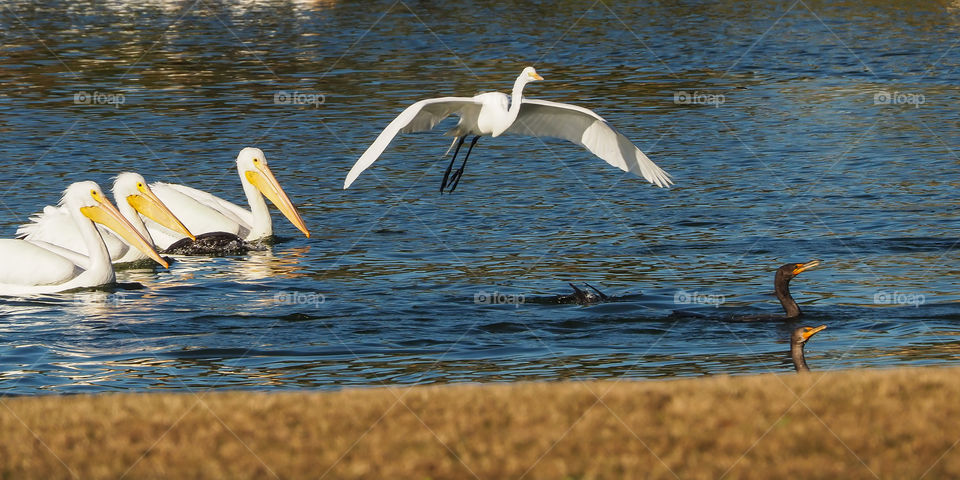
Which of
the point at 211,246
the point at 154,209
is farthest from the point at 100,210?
the point at 211,246

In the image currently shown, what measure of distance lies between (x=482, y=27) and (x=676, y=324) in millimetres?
19564

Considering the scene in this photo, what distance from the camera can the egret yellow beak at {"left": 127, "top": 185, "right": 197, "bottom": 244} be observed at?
41.0ft

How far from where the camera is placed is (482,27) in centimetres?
2844

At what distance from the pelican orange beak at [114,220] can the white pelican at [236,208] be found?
3.66ft

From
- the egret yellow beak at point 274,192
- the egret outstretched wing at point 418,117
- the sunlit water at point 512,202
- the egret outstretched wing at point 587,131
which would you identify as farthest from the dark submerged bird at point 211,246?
the egret outstretched wing at point 587,131

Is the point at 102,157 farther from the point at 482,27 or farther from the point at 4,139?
the point at 482,27

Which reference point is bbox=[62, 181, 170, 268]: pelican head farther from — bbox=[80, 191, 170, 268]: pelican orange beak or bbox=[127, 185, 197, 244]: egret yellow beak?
bbox=[127, 185, 197, 244]: egret yellow beak

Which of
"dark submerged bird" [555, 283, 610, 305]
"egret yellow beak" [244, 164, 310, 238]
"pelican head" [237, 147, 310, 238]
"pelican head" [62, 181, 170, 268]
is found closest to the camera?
"dark submerged bird" [555, 283, 610, 305]

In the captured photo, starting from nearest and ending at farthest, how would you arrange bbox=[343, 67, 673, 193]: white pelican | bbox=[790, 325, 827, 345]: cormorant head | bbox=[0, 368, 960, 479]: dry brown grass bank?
1. bbox=[0, 368, 960, 479]: dry brown grass bank
2. bbox=[790, 325, 827, 345]: cormorant head
3. bbox=[343, 67, 673, 193]: white pelican

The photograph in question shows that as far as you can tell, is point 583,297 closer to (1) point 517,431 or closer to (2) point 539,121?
(2) point 539,121

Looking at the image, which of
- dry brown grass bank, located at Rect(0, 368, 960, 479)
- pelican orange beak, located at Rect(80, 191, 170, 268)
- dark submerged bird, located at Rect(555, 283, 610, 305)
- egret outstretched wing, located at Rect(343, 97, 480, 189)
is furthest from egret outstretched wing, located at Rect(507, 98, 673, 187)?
dry brown grass bank, located at Rect(0, 368, 960, 479)

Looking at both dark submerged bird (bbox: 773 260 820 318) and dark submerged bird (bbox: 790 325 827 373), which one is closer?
dark submerged bird (bbox: 790 325 827 373)

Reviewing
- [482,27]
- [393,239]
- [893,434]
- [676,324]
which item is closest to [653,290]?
[676,324]

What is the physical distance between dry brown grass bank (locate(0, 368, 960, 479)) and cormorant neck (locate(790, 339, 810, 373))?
2.05 metres
